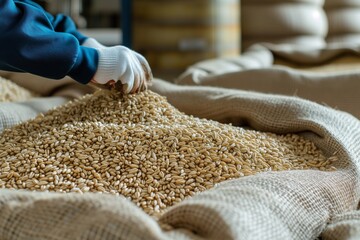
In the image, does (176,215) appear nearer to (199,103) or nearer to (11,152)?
(11,152)

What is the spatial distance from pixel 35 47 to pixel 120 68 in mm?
140

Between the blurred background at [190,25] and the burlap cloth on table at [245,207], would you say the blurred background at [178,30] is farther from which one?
the burlap cloth on table at [245,207]

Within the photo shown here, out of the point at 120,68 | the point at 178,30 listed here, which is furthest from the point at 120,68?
the point at 178,30

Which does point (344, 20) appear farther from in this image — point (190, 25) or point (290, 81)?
point (290, 81)

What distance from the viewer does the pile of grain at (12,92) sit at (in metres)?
1.39

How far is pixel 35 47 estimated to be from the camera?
899 millimetres

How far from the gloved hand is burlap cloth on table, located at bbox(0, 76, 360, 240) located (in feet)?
0.75

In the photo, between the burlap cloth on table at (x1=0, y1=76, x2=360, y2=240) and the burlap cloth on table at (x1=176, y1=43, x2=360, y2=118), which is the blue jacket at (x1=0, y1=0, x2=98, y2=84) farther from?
the burlap cloth on table at (x1=176, y1=43, x2=360, y2=118)

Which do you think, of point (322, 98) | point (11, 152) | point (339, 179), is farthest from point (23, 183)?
point (322, 98)

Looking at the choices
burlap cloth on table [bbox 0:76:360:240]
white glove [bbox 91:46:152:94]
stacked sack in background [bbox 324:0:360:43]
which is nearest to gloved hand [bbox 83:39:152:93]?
white glove [bbox 91:46:152:94]

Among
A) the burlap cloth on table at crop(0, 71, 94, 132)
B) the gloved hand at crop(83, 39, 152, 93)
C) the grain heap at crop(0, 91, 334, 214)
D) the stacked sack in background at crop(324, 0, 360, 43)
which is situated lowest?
the stacked sack in background at crop(324, 0, 360, 43)

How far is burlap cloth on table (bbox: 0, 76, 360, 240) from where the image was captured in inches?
22.3

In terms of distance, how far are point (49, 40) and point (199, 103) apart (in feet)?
1.26

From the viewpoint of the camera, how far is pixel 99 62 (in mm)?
967
